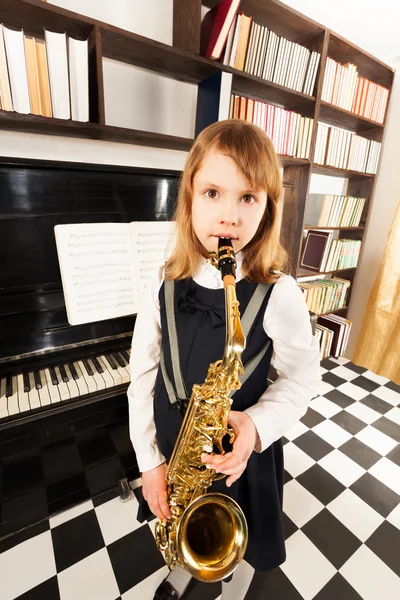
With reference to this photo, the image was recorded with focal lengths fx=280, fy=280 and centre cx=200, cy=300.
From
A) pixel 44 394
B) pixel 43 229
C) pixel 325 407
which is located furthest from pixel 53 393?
pixel 325 407

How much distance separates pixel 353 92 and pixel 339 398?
8.20 feet

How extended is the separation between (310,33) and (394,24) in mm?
713

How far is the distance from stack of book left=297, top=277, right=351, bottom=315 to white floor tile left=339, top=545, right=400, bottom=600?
178 centimetres

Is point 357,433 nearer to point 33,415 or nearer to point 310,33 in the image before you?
point 33,415

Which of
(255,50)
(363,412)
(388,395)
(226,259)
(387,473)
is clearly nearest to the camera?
(226,259)

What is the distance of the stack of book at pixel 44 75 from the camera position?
39.8 inches

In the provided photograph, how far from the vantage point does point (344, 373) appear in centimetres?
282

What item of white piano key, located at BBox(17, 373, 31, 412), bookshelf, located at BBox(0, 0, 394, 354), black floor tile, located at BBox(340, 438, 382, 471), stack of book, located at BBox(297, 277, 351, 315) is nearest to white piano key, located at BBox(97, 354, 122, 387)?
white piano key, located at BBox(17, 373, 31, 412)

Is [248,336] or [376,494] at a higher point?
[248,336]

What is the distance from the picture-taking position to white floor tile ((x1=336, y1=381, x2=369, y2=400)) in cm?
249

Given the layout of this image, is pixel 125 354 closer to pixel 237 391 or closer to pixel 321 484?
pixel 237 391

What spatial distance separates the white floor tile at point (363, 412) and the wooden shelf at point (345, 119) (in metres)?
2.35

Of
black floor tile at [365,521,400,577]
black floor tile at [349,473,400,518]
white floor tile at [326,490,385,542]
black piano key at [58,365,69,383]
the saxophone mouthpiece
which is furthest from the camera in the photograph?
black floor tile at [349,473,400,518]

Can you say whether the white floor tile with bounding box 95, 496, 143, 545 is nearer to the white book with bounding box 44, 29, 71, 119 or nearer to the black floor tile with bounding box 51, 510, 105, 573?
the black floor tile with bounding box 51, 510, 105, 573
